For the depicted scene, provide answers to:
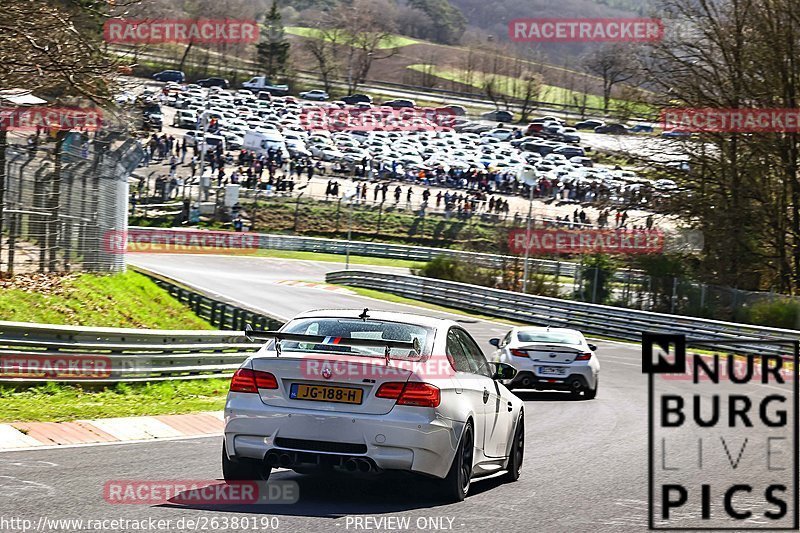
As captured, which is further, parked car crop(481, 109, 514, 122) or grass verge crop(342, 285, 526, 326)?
parked car crop(481, 109, 514, 122)

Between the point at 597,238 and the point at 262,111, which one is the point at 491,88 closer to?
the point at 262,111

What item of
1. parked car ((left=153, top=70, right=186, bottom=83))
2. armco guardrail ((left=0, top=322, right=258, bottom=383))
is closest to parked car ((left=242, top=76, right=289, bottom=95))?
parked car ((left=153, top=70, right=186, bottom=83))

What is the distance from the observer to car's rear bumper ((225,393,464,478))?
26.6ft

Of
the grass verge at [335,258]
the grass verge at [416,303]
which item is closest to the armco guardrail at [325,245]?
the grass verge at [335,258]

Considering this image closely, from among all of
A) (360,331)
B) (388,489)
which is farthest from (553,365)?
(360,331)

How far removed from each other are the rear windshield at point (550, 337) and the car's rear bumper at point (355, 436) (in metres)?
11.9

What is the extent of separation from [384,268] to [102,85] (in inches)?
1547

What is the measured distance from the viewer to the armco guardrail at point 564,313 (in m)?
33.7

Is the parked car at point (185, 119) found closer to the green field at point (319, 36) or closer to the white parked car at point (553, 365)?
the green field at point (319, 36)

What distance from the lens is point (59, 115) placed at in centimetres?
2292

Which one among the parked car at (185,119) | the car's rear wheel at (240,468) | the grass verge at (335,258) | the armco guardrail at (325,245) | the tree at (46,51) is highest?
the parked car at (185,119)

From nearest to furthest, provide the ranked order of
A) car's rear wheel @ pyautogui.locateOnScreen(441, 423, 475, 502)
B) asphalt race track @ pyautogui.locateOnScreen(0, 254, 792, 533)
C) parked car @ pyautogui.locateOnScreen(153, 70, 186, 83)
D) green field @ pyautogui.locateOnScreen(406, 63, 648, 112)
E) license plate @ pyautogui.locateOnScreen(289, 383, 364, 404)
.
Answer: asphalt race track @ pyautogui.locateOnScreen(0, 254, 792, 533) < license plate @ pyautogui.locateOnScreen(289, 383, 364, 404) < car's rear wheel @ pyautogui.locateOnScreen(441, 423, 475, 502) < parked car @ pyautogui.locateOnScreen(153, 70, 186, 83) < green field @ pyautogui.locateOnScreen(406, 63, 648, 112)

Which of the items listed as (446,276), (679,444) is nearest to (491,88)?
(446,276)

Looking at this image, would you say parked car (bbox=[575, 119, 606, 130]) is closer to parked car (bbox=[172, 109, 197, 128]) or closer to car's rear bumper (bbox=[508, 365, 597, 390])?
parked car (bbox=[172, 109, 197, 128])
